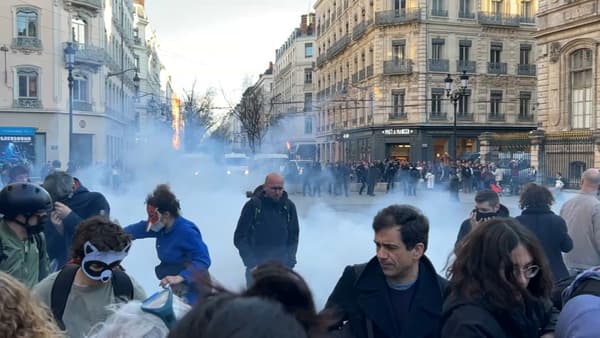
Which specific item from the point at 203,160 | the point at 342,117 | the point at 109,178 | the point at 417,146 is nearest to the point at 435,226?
the point at 109,178

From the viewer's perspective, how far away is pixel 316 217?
16.3 metres

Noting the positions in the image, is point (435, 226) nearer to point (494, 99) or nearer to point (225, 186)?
point (225, 186)

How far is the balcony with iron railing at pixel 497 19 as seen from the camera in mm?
42125

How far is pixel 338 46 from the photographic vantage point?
174 feet

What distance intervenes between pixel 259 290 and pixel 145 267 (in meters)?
7.39

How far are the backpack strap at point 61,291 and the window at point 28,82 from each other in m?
33.5

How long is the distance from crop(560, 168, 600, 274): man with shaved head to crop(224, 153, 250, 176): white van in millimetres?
26663

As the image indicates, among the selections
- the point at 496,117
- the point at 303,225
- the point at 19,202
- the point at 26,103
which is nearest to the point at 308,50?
the point at 496,117

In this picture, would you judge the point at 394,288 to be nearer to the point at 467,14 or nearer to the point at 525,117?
the point at 467,14

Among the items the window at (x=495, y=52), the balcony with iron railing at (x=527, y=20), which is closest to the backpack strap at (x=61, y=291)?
the window at (x=495, y=52)

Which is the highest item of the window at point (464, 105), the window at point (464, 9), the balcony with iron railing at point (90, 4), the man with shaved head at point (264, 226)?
the window at point (464, 9)

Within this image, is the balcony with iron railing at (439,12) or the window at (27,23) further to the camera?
the balcony with iron railing at (439,12)

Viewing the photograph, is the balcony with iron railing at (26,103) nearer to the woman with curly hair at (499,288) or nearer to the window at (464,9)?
the window at (464,9)

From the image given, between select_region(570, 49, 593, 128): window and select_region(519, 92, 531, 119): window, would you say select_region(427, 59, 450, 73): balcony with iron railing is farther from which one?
select_region(570, 49, 593, 128): window
